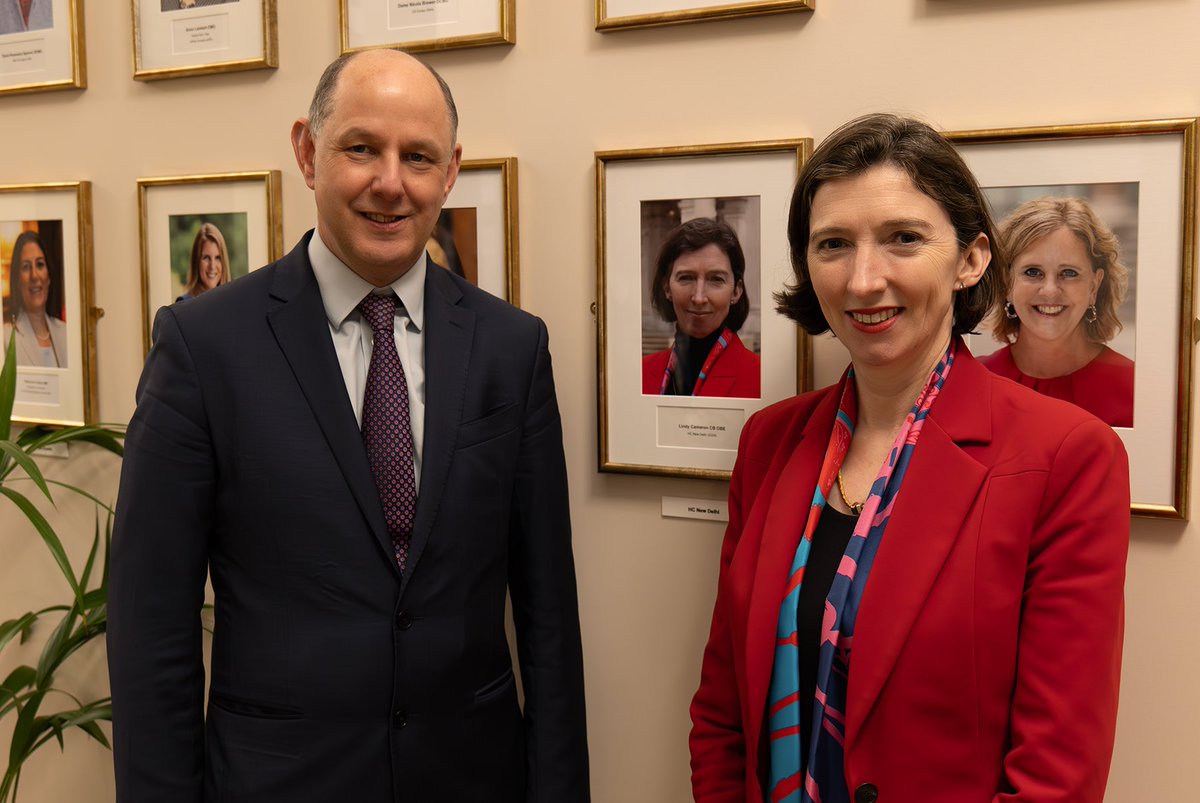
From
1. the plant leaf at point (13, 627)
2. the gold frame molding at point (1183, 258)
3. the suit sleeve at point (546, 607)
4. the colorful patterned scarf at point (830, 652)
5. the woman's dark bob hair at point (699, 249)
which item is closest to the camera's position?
the colorful patterned scarf at point (830, 652)

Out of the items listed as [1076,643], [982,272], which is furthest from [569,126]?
[1076,643]

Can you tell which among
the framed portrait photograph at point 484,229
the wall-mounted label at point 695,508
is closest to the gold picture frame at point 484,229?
the framed portrait photograph at point 484,229

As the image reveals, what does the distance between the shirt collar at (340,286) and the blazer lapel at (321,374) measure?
17 millimetres

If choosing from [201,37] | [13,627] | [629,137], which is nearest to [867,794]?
[629,137]

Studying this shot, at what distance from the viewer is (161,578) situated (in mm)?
1604

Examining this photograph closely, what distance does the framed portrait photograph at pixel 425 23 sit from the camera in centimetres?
202

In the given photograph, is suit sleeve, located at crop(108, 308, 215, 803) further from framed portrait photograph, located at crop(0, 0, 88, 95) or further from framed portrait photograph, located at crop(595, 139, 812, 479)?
framed portrait photograph, located at crop(0, 0, 88, 95)

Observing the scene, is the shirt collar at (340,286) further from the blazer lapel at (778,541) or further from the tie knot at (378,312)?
the blazer lapel at (778,541)

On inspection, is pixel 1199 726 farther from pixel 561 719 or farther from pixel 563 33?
pixel 563 33

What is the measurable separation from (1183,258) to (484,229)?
1.24m

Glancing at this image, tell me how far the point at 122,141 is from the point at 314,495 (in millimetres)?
1300

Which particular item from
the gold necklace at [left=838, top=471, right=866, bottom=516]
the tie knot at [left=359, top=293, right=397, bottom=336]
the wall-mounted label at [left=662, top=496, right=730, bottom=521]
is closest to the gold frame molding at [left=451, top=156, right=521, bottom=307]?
the tie knot at [left=359, top=293, right=397, bottom=336]

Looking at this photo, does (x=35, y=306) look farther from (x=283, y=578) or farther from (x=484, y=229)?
(x=283, y=578)

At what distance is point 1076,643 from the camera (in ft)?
4.25
